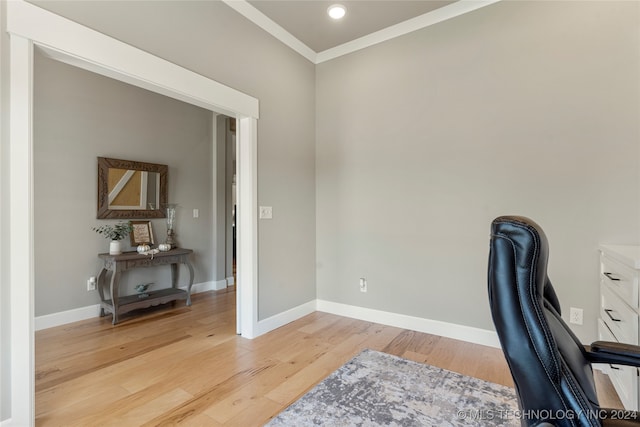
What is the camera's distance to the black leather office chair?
73 cm

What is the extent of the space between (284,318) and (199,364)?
998 millimetres

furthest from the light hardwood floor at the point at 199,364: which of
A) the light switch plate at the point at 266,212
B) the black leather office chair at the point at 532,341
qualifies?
the black leather office chair at the point at 532,341

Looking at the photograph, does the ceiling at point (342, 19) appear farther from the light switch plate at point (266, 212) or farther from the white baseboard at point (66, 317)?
the white baseboard at point (66, 317)

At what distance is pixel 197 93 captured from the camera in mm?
2371

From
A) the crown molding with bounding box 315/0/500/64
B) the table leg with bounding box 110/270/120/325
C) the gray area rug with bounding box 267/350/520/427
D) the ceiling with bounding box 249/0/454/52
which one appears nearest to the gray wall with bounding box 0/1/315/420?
the ceiling with bounding box 249/0/454/52

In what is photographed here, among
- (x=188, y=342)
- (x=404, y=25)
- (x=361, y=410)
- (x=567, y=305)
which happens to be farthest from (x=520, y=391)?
(x=404, y=25)

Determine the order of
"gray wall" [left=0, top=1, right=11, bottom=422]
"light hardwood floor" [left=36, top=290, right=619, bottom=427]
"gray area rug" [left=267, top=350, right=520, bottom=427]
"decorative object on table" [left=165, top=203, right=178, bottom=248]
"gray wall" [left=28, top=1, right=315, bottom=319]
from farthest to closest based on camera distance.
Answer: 1. "decorative object on table" [left=165, top=203, right=178, bottom=248]
2. "gray wall" [left=28, top=1, right=315, bottom=319]
3. "light hardwood floor" [left=36, top=290, right=619, bottom=427]
4. "gray area rug" [left=267, top=350, right=520, bottom=427]
5. "gray wall" [left=0, top=1, right=11, bottom=422]

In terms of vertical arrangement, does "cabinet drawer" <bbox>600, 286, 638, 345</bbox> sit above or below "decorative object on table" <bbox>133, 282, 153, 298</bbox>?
above

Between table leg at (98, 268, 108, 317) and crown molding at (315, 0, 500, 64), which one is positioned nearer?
crown molding at (315, 0, 500, 64)

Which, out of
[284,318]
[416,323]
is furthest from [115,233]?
[416,323]

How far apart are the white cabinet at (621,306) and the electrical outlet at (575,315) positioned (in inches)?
4.6

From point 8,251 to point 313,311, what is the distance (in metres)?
2.67

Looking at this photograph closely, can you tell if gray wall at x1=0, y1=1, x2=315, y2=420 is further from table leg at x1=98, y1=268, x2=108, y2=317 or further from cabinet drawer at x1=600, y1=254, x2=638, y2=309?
cabinet drawer at x1=600, y1=254, x2=638, y2=309

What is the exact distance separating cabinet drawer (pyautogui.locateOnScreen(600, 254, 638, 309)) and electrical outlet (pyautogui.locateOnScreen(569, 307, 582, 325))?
0.94 feet
